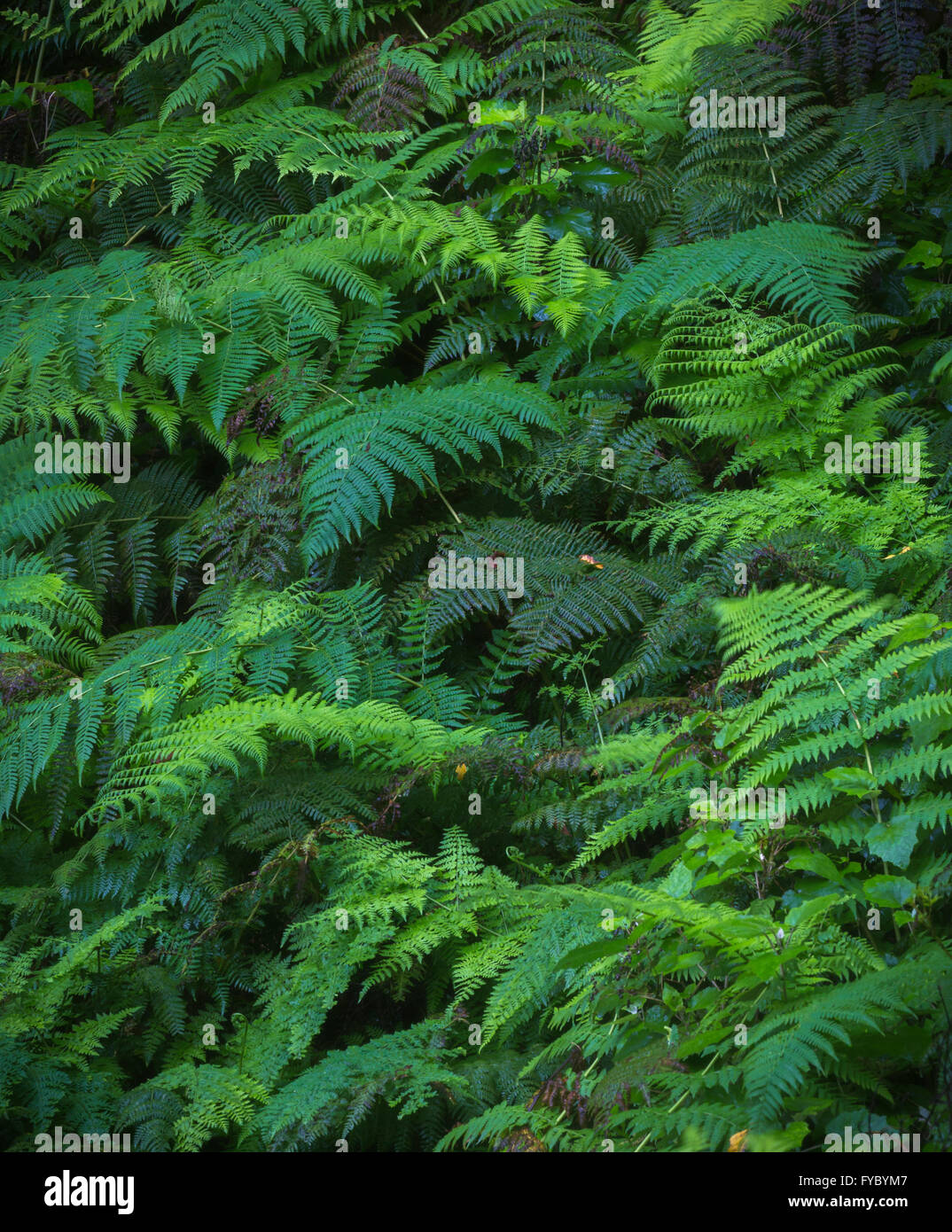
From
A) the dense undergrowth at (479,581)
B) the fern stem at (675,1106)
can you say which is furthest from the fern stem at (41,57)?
the fern stem at (675,1106)

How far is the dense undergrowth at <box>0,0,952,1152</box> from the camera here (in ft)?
7.47

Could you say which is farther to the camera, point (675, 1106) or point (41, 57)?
point (41, 57)

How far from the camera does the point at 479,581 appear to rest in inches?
141

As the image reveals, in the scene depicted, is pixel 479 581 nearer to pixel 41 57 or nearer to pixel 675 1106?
pixel 675 1106

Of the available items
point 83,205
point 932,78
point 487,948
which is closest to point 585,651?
point 487,948

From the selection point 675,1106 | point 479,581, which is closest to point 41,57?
point 479,581

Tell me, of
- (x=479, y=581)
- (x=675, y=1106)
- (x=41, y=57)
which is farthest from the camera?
(x=41, y=57)

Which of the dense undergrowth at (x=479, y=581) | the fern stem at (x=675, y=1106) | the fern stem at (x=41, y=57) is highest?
the fern stem at (x=41, y=57)

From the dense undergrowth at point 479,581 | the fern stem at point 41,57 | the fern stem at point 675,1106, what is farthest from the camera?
the fern stem at point 41,57

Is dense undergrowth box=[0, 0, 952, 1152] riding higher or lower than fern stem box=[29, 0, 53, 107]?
lower

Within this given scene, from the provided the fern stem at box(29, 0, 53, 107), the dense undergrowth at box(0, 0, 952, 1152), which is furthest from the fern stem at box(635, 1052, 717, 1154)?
the fern stem at box(29, 0, 53, 107)

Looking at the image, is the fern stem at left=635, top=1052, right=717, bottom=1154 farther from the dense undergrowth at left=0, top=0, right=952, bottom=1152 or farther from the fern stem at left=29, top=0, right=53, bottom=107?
the fern stem at left=29, top=0, right=53, bottom=107

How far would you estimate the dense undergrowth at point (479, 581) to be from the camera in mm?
2277

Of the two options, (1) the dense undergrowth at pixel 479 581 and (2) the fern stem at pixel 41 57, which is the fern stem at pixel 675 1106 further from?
(2) the fern stem at pixel 41 57
